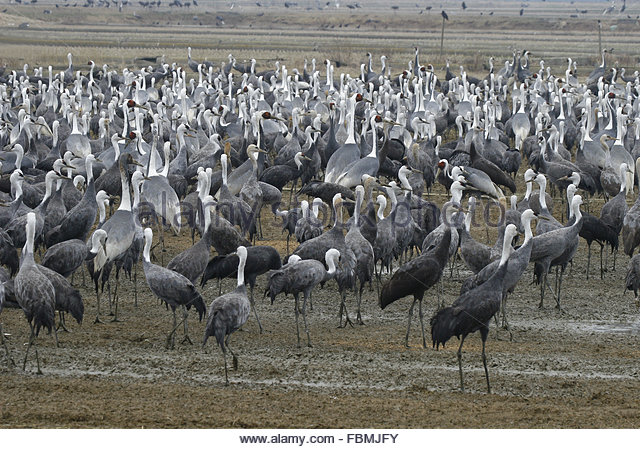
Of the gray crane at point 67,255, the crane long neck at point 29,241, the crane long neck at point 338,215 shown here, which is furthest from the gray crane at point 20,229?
the crane long neck at point 338,215

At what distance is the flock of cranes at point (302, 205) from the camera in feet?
34.8

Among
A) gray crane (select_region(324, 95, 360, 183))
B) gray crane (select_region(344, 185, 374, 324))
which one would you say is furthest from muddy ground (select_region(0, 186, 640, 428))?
gray crane (select_region(324, 95, 360, 183))

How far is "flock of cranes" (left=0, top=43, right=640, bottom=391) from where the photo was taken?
10617 millimetres

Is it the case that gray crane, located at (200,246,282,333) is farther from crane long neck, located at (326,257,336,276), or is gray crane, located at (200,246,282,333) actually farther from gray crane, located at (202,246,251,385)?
gray crane, located at (202,246,251,385)

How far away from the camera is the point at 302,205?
13.5 meters

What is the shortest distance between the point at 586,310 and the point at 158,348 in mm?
5142

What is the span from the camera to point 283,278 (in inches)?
426

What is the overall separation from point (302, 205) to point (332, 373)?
13.6ft

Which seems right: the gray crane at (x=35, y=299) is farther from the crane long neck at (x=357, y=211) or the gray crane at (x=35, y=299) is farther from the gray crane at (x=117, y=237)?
the crane long neck at (x=357, y=211)

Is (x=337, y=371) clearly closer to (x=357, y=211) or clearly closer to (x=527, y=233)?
(x=527, y=233)

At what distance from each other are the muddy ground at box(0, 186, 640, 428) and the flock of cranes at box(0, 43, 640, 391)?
30cm

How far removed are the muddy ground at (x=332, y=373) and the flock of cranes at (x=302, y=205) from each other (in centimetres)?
30

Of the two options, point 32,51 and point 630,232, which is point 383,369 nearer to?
point 630,232

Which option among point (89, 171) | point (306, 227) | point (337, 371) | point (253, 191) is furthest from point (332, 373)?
point (253, 191)
